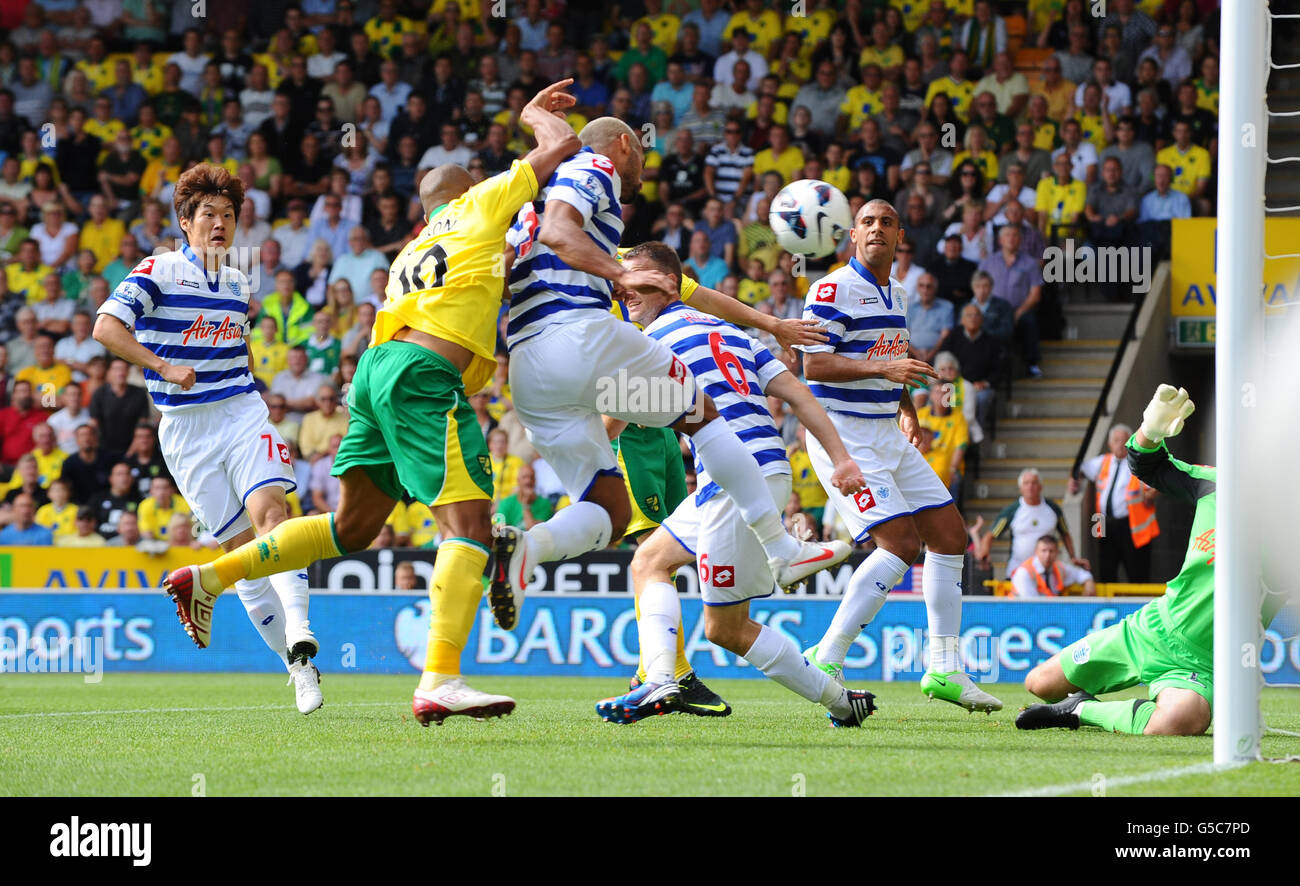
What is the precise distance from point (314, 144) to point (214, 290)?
33.6 ft

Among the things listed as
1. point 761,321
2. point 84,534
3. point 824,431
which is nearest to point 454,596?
point 824,431

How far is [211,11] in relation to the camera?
19.3 metres

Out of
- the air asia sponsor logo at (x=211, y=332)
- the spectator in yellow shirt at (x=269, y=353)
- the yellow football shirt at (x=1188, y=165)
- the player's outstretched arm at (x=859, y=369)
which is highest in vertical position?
the yellow football shirt at (x=1188, y=165)

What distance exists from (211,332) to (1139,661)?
470 centimetres

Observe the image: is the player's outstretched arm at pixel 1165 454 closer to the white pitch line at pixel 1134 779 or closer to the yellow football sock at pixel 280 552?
the white pitch line at pixel 1134 779

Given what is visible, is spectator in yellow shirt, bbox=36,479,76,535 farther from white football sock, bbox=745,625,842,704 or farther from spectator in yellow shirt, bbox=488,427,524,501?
white football sock, bbox=745,625,842,704

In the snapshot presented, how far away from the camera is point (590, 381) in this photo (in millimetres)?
5629

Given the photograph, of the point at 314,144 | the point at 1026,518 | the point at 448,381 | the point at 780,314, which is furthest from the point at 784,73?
the point at 448,381

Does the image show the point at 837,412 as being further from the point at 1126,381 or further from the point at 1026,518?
the point at 1126,381

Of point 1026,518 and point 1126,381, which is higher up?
point 1126,381

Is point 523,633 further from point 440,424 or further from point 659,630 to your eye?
point 440,424

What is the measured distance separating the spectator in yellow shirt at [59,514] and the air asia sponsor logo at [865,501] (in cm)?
937

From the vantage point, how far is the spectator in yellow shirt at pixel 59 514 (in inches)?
559

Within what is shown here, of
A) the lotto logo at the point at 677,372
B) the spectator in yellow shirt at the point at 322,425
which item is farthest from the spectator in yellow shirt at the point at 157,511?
the lotto logo at the point at 677,372
